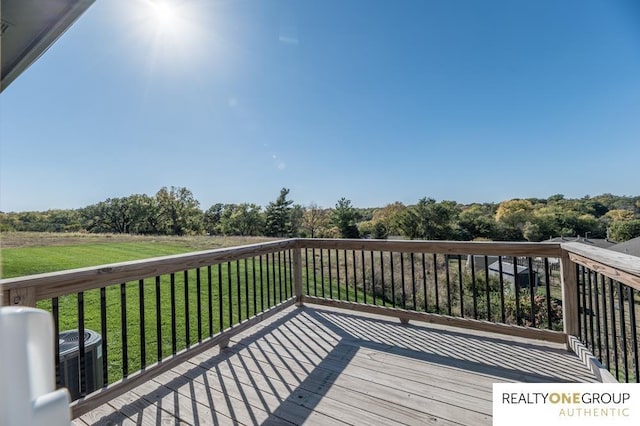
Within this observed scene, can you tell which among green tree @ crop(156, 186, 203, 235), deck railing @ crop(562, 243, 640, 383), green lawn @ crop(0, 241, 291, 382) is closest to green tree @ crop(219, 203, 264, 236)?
green tree @ crop(156, 186, 203, 235)

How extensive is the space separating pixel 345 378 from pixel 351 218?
2106 centimetres

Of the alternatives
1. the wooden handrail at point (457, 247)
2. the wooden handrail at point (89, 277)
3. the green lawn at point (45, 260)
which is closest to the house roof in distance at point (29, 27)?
the wooden handrail at point (89, 277)

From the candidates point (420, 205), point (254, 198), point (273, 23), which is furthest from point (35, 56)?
point (254, 198)

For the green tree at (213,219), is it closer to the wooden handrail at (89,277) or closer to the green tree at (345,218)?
the green tree at (345,218)

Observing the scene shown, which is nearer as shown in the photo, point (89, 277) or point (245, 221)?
point (89, 277)

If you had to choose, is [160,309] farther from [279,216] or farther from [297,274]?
[279,216]

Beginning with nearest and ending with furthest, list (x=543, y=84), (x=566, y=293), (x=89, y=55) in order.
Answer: (x=566, y=293)
(x=89, y=55)
(x=543, y=84)

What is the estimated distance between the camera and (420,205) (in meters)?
22.0

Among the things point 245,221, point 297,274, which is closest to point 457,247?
point 297,274

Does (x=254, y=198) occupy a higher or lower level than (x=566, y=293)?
higher

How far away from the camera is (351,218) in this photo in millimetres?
23000

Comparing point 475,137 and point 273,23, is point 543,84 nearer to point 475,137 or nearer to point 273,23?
point 475,137

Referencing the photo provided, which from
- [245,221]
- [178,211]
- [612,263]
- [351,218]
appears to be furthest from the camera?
[178,211]

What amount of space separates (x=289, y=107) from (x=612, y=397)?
8295 millimetres
